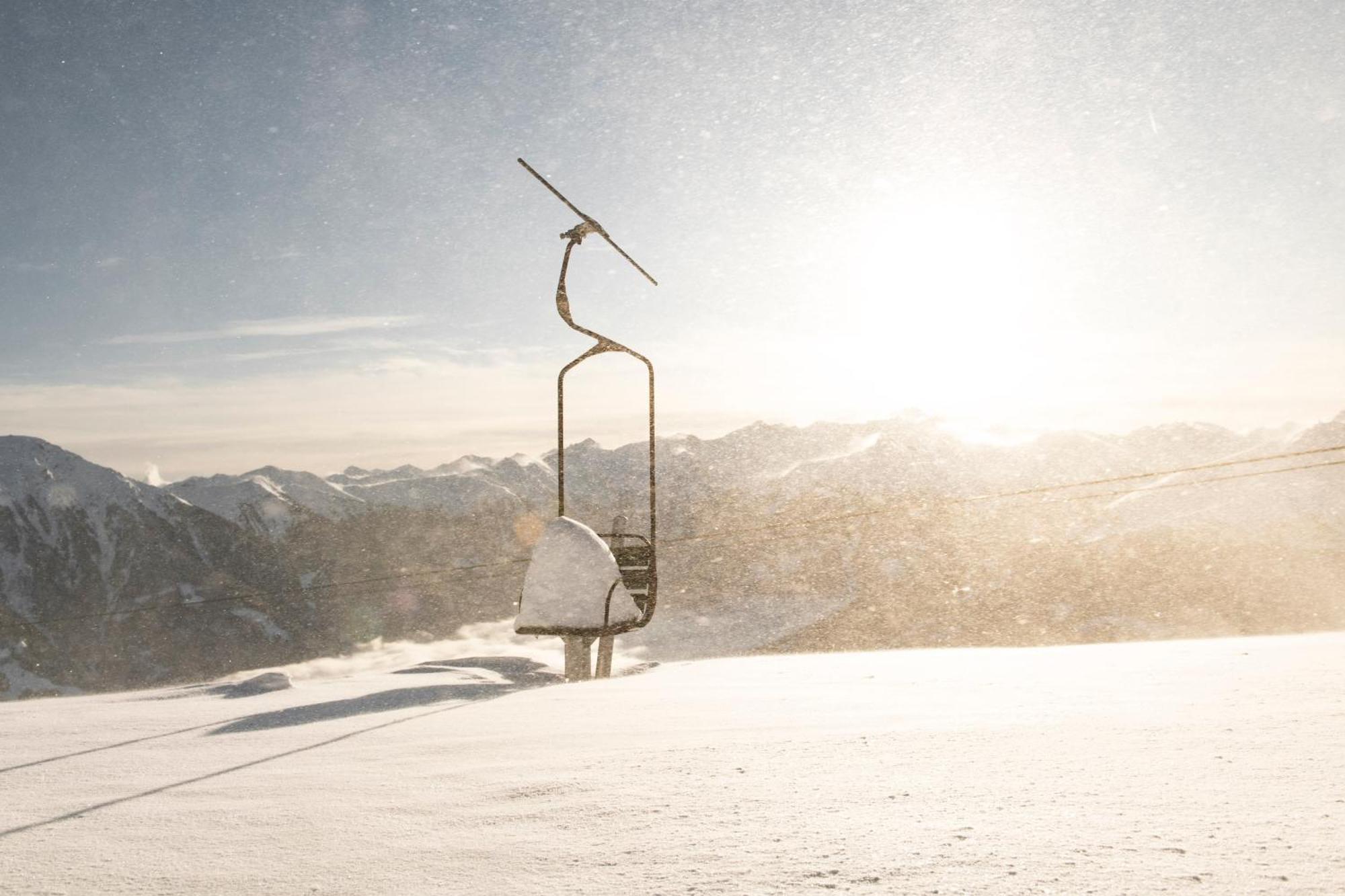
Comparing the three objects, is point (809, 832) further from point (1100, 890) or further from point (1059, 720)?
point (1059, 720)

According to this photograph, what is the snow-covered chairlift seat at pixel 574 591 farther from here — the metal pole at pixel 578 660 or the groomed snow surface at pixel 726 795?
the groomed snow surface at pixel 726 795

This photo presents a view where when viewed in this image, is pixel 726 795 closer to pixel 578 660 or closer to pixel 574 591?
pixel 574 591

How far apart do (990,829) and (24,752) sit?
5.92 metres

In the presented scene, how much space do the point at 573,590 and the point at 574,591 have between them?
0.04ft

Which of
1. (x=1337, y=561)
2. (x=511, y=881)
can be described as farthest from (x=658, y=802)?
(x=1337, y=561)

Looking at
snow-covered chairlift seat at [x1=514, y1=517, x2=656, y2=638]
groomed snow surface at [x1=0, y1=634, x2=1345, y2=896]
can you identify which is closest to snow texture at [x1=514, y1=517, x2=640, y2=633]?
snow-covered chairlift seat at [x1=514, y1=517, x2=656, y2=638]

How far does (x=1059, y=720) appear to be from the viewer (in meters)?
5.12

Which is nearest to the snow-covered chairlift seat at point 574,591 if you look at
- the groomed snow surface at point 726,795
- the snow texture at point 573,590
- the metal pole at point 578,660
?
the snow texture at point 573,590

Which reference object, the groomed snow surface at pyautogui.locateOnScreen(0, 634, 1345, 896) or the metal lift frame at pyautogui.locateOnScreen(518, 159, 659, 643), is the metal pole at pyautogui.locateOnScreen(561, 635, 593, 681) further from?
the groomed snow surface at pyautogui.locateOnScreen(0, 634, 1345, 896)

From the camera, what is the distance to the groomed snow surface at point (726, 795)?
9.66ft

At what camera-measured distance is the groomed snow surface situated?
295 cm

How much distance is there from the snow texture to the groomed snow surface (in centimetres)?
340

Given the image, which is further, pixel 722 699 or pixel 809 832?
pixel 722 699

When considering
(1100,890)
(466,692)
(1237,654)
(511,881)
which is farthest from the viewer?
(466,692)
